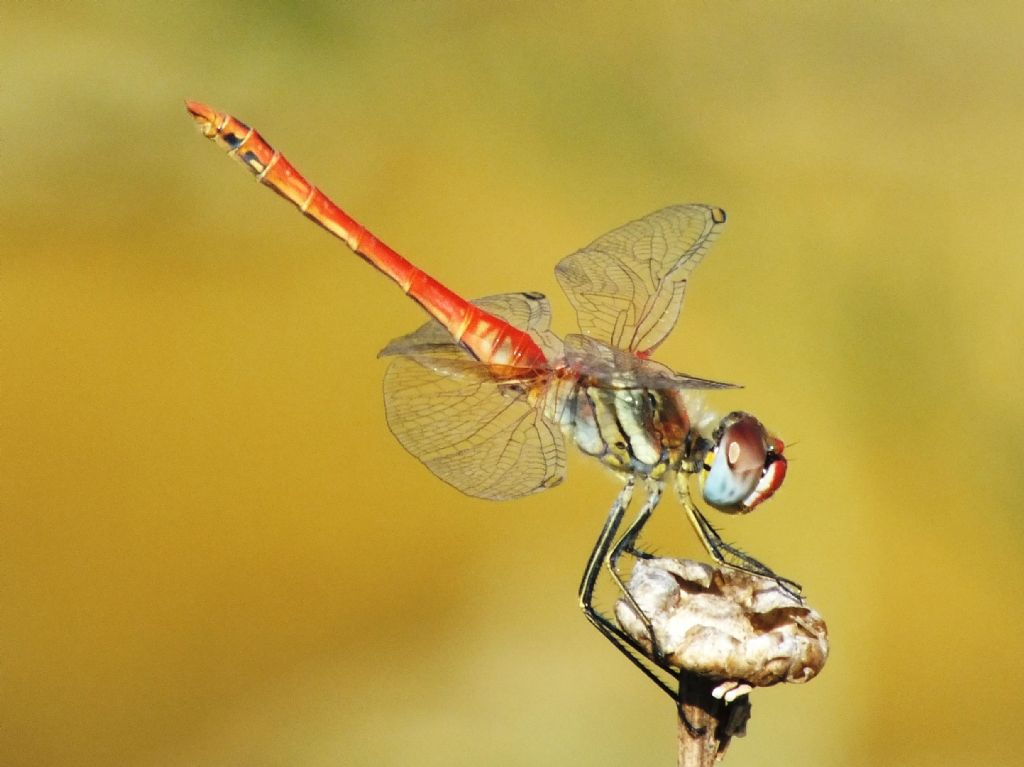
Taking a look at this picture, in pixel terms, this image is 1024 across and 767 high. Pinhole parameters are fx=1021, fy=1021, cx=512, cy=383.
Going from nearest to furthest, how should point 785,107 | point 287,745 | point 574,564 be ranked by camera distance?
point 287,745, point 574,564, point 785,107

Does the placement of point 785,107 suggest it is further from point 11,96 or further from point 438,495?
point 11,96

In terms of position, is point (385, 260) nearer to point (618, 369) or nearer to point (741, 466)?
point (618, 369)

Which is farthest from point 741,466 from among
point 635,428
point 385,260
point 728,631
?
point 385,260

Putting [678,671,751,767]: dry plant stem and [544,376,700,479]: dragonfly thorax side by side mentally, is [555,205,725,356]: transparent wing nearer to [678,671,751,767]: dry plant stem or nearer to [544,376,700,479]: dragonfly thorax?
[544,376,700,479]: dragonfly thorax

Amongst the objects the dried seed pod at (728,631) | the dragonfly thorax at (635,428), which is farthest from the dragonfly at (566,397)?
the dried seed pod at (728,631)

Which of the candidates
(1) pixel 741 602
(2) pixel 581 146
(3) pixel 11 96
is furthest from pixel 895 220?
(3) pixel 11 96
